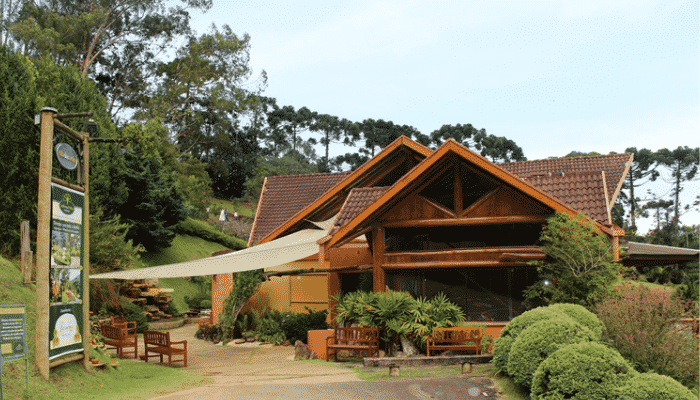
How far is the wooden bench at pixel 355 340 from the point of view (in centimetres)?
1434

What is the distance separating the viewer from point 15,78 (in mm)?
20016

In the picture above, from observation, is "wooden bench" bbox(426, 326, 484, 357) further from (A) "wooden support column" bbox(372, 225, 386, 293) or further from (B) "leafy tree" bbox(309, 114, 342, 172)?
(B) "leafy tree" bbox(309, 114, 342, 172)

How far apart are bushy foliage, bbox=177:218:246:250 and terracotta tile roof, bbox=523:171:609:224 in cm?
2644

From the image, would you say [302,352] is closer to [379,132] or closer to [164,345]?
[164,345]

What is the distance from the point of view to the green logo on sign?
10930mm

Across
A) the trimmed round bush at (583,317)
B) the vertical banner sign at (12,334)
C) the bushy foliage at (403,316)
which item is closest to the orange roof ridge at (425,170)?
the bushy foliage at (403,316)

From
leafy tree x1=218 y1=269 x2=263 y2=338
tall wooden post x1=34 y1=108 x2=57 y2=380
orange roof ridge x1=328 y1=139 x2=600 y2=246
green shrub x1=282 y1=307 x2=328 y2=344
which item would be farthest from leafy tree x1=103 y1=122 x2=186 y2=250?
tall wooden post x1=34 y1=108 x2=57 y2=380

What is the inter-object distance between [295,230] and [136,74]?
33032mm

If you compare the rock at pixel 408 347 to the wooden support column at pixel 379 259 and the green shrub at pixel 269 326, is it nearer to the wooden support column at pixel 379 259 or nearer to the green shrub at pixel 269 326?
the wooden support column at pixel 379 259

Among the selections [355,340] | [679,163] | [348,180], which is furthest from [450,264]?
[679,163]

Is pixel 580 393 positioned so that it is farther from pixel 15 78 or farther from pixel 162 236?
pixel 162 236

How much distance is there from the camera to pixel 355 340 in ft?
47.3

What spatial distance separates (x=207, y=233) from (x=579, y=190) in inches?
1088

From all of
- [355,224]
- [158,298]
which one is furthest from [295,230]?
[158,298]
